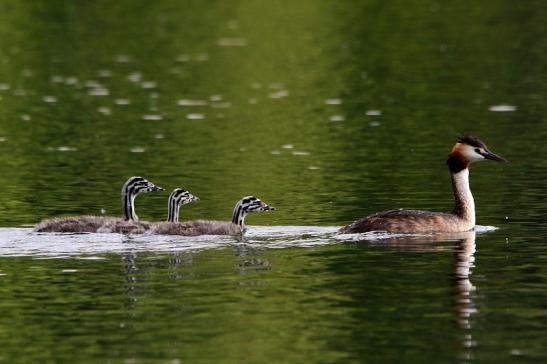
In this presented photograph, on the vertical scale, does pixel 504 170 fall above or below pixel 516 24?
below

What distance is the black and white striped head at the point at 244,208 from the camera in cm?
2695

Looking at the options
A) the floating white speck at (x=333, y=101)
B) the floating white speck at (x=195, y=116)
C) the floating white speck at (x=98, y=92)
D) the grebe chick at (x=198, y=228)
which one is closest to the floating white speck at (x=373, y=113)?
the floating white speck at (x=333, y=101)

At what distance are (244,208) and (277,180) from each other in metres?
5.94

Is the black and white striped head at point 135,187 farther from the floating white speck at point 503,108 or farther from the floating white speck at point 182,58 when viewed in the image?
the floating white speck at point 182,58

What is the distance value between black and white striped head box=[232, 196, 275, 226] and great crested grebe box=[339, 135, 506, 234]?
173 cm

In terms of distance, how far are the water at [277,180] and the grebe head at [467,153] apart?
3.63ft

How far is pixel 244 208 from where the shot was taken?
27047mm

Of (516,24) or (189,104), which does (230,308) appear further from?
(516,24)

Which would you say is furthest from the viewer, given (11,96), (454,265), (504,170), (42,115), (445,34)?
(445,34)

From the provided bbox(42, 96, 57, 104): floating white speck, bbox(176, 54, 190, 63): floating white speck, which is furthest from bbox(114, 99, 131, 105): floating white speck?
bbox(176, 54, 190, 63): floating white speck

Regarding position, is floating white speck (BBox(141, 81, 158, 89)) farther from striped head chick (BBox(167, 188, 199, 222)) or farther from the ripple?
striped head chick (BBox(167, 188, 199, 222))

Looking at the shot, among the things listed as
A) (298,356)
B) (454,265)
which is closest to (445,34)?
(454,265)

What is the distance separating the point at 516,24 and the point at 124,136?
2915 cm

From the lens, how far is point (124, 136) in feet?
134
